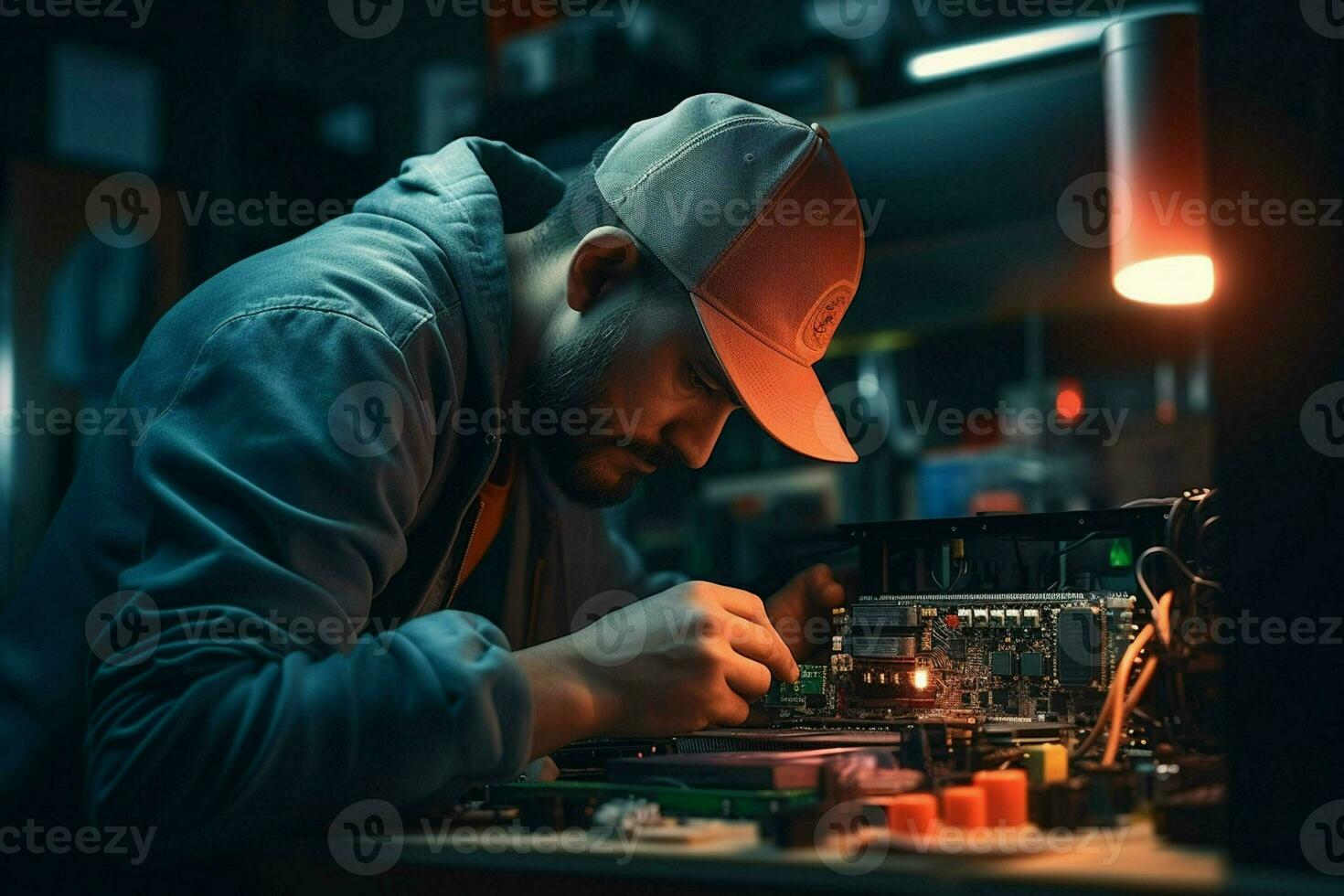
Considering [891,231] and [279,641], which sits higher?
[891,231]

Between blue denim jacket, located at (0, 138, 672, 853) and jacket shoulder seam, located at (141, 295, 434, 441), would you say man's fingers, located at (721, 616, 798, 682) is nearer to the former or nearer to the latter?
blue denim jacket, located at (0, 138, 672, 853)

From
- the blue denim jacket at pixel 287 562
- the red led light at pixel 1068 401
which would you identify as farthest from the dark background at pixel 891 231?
the blue denim jacket at pixel 287 562

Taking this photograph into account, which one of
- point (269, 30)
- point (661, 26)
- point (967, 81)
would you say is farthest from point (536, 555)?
point (269, 30)

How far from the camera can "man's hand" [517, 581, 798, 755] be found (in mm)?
1040

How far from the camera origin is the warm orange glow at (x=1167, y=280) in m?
1.51

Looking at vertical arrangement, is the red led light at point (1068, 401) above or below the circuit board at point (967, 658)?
above

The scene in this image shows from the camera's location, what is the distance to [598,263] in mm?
1360

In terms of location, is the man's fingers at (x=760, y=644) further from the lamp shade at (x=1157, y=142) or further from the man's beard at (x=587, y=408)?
the lamp shade at (x=1157, y=142)

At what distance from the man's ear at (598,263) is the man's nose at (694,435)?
162mm

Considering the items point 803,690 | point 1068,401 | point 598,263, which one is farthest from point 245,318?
point 1068,401

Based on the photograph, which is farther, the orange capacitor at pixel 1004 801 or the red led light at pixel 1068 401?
the red led light at pixel 1068 401

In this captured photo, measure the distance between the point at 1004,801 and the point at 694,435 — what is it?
2.12 feet

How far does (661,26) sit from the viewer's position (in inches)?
128

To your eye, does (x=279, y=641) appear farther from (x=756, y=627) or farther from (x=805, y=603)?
(x=805, y=603)
